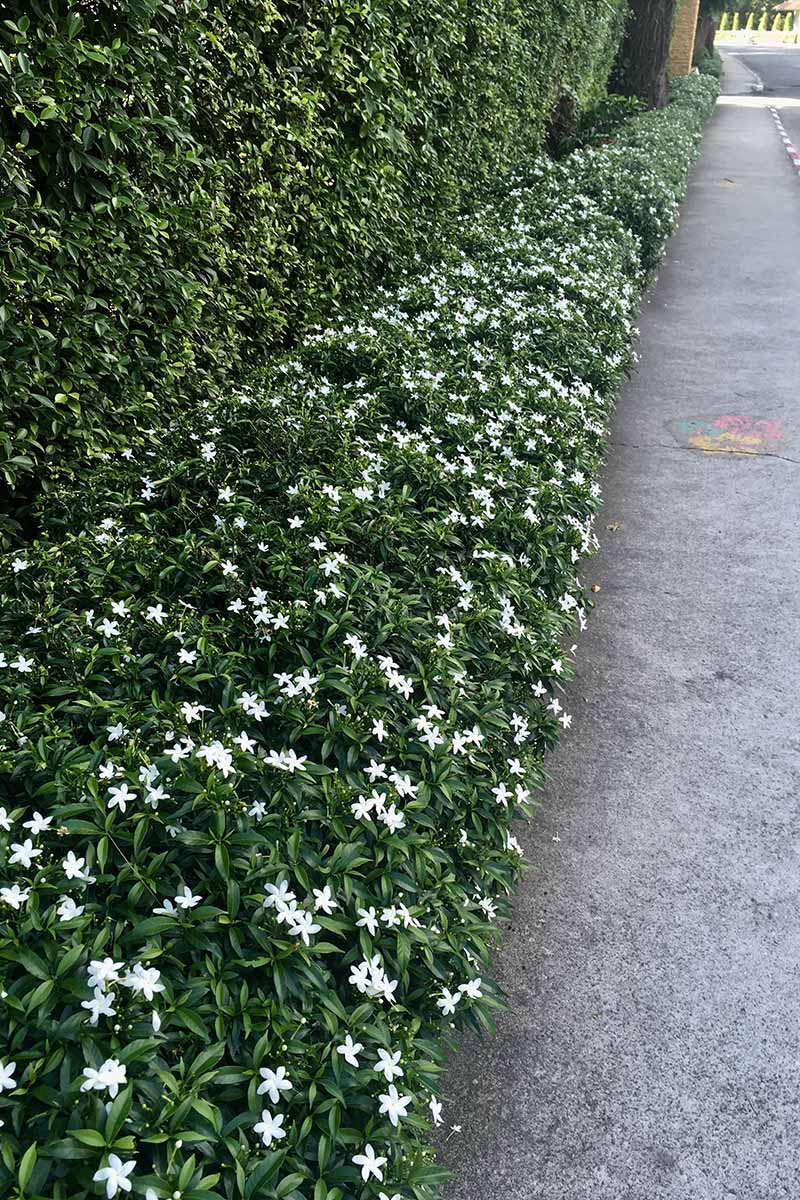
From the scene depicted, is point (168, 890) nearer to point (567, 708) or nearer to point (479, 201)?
point (567, 708)

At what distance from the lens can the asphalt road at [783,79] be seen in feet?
79.2

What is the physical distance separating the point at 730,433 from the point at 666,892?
160 inches

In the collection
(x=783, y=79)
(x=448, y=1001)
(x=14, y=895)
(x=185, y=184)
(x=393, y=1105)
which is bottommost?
(x=448, y=1001)

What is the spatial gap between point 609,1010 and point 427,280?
4.34 m

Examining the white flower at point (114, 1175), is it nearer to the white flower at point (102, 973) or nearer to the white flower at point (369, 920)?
the white flower at point (102, 973)

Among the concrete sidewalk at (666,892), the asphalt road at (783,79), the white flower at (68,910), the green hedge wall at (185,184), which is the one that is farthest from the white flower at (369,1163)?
the asphalt road at (783,79)

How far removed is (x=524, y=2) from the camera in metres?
8.88

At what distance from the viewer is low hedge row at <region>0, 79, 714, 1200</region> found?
152 cm

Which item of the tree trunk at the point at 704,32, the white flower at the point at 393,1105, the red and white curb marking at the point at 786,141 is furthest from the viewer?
the tree trunk at the point at 704,32

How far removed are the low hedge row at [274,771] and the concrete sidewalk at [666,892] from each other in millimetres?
361

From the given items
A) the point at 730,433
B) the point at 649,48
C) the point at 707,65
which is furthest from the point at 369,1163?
the point at 707,65

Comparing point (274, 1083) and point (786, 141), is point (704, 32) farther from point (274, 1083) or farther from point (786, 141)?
point (274, 1083)

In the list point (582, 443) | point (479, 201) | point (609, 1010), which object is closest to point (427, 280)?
point (582, 443)

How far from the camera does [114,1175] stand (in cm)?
130
